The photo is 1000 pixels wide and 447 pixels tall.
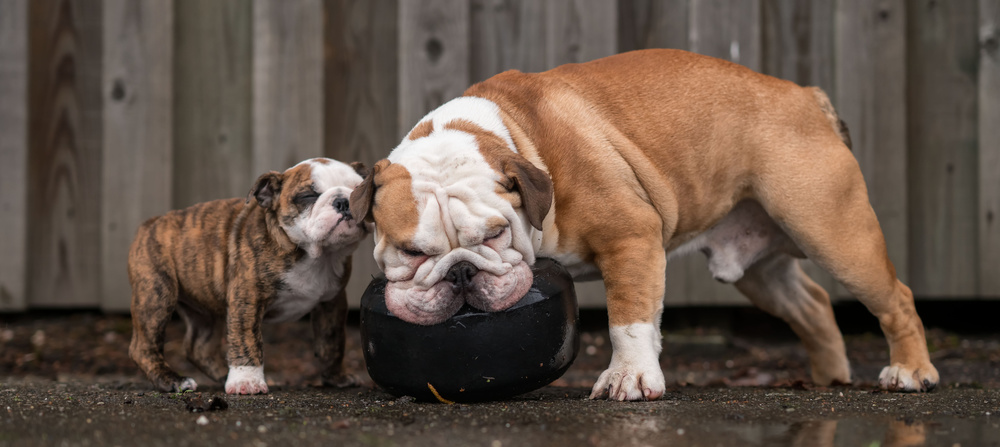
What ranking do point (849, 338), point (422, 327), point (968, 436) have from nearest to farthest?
point (968, 436) < point (422, 327) < point (849, 338)

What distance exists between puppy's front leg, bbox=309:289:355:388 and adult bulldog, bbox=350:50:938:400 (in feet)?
3.68

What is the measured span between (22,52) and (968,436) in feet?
19.0

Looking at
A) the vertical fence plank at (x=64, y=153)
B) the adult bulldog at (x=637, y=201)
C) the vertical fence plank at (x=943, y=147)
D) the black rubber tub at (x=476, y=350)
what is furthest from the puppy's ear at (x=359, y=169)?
the vertical fence plank at (x=943, y=147)

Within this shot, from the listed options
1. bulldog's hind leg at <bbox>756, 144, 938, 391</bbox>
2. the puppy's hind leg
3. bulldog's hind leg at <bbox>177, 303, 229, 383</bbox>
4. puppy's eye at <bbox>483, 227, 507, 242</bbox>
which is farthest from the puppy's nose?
bulldog's hind leg at <bbox>756, 144, 938, 391</bbox>

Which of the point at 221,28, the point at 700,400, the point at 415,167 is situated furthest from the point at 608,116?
the point at 221,28

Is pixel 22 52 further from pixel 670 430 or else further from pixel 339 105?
pixel 670 430

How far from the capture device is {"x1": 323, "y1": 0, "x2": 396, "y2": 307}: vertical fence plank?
5840 millimetres

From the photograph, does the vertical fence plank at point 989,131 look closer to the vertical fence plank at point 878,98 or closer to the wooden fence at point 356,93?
the wooden fence at point 356,93

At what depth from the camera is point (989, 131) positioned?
5.67 metres

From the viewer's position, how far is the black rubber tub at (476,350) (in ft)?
11.4

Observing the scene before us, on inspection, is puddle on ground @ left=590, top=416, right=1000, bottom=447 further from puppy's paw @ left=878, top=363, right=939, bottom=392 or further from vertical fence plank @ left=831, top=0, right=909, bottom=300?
vertical fence plank @ left=831, top=0, right=909, bottom=300

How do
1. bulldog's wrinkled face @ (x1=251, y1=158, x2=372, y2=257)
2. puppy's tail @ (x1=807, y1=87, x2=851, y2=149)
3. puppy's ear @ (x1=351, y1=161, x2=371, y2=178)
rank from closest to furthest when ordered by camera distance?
bulldog's wrinkled face @ (x1=251, y1=158, x2=372, y2=257)
puppy's ear @ (x1=351, y1=161, x2=371, y2=178)
puppy's tail @ (x1=807, y1=87, x2=851, y2=149)

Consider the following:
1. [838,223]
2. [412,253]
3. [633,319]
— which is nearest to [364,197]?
[412,253]

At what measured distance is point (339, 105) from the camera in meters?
5.85
